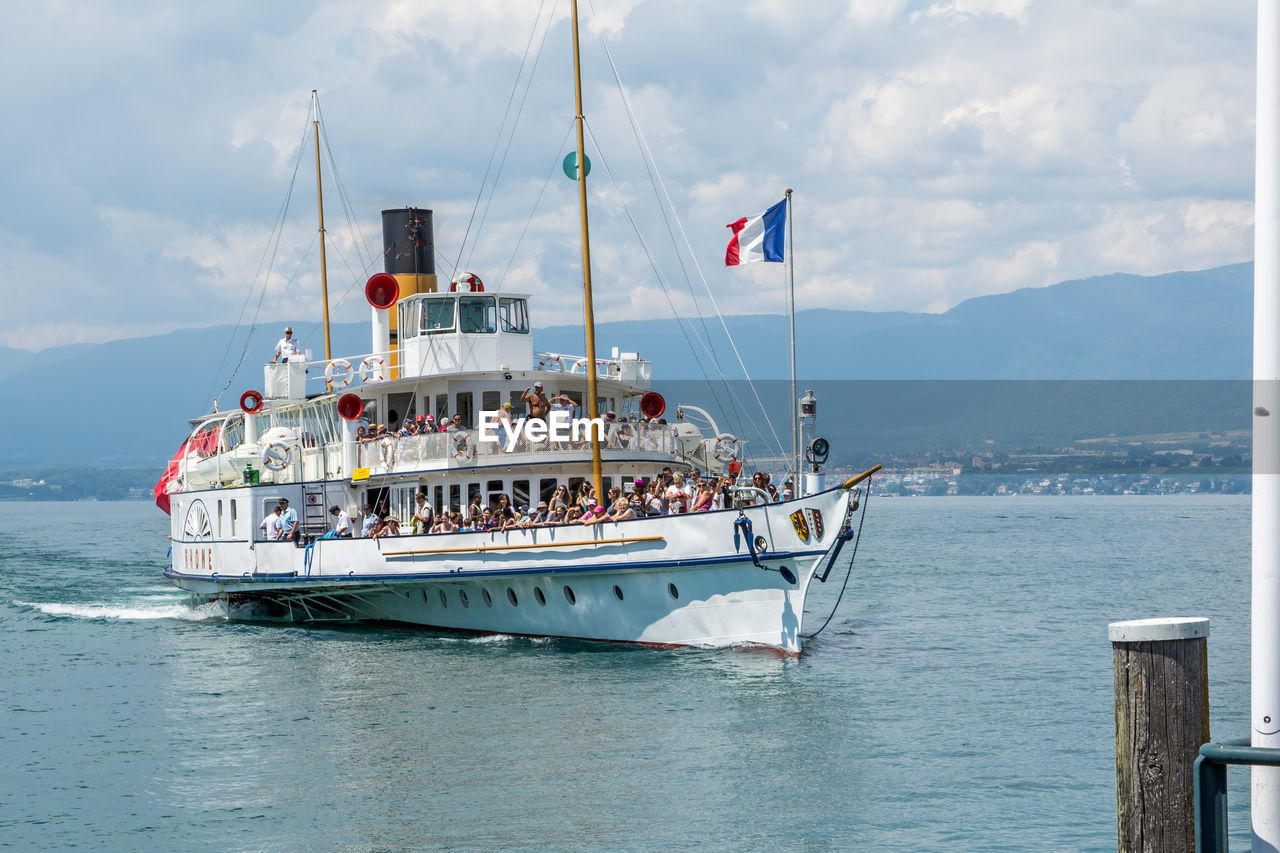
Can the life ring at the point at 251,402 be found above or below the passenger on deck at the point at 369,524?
above

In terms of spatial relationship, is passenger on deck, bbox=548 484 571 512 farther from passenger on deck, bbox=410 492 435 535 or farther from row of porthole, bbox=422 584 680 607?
passenger on deck, bbox=410 492 435 535

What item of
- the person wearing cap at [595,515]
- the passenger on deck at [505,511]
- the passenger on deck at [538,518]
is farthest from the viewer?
the passenger on deck at [505,511]

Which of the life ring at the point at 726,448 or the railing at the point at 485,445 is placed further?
the life ring at the point at 726,448

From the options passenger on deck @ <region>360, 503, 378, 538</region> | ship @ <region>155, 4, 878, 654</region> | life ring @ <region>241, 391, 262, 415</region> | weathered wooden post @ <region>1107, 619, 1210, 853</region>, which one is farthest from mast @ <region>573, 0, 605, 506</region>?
weathered wooden post @ <region>1107, 619, 1210, 853</region>

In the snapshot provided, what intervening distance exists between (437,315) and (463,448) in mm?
3971

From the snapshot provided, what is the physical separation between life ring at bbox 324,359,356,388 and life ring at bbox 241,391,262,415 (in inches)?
129

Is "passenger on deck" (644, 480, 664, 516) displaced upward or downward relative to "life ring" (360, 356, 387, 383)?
downward

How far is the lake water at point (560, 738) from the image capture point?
645 inches

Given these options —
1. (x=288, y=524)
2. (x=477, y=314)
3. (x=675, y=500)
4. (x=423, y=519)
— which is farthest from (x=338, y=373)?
(x=675, y=500)

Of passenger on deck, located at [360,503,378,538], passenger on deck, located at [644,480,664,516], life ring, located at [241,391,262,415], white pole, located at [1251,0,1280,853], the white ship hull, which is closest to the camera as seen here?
white pole, located at [1251,0,1280,853]

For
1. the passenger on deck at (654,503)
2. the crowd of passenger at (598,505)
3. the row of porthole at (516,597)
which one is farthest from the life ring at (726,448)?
the row of porthole at (516,597)

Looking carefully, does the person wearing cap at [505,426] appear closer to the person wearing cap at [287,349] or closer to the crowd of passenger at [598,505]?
the crowd of passenger at [598,505]

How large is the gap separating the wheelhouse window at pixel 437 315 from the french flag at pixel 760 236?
7023mm

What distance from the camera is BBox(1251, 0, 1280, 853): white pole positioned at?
6.15 metres
